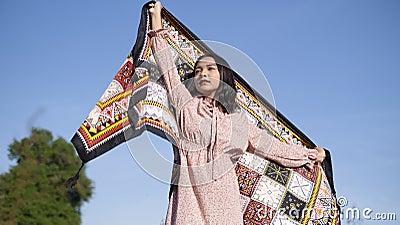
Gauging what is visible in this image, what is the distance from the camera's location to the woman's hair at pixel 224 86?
118 inches

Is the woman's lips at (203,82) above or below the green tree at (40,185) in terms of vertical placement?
below

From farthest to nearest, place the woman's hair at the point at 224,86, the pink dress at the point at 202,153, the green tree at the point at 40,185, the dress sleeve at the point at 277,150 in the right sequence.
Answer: the green tree at the point at 40,185, the dress sleeve at the point at 277,150, the woman's hair at the point at 224,86, the pink dress at the point at 202,153

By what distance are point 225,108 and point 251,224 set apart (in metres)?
0.59

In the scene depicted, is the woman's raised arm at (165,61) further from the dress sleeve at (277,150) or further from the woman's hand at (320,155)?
the woman's hand at (320,155)

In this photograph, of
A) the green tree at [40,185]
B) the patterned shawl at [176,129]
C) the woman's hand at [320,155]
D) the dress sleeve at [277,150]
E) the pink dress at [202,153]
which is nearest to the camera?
the pink dress at [202,153]

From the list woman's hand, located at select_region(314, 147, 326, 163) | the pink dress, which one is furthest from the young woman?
woman's hand, located at select_region(314, 147, 326, 163)

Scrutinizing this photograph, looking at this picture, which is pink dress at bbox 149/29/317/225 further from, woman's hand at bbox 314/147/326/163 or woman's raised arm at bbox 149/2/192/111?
woman's hand at bbox 314/147/326/163

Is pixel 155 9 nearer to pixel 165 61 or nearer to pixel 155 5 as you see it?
pixel 155 5

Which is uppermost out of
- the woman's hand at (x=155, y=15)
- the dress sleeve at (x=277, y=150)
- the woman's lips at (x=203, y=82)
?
the woman's hand at (x=155, y=15)

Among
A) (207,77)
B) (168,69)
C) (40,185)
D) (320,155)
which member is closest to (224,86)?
(207,77)

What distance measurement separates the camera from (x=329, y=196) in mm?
3273

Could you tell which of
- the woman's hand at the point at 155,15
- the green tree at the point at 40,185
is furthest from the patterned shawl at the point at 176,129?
the green tree at the point at 40,185

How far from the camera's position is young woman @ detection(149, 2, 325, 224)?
273 centimetres

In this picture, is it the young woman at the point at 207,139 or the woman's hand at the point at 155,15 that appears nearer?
the young woman at the point at 207,139
